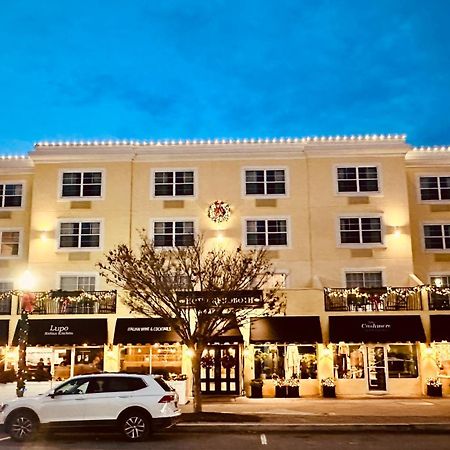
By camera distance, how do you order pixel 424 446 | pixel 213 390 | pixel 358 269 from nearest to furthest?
1. pixel 424 446
2. pixel 213 390
3. pixel 358 269

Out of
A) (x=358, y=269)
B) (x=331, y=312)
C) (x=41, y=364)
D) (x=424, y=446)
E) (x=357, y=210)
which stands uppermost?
(x=357, y=210)

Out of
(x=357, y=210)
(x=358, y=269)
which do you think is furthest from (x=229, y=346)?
(x=357, y=210)

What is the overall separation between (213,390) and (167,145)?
1169cm

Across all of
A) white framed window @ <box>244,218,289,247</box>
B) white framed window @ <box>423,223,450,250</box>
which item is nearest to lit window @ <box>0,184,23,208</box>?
white framed window @ <box>244,218,289,247</box>

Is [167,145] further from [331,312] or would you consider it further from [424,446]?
[424,446]

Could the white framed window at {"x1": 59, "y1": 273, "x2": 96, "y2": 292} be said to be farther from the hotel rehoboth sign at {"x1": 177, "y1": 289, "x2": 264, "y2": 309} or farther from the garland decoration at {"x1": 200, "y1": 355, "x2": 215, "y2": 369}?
the hotel rehoboth sign at {"x1": 177, "y1": 289, "x2": 264, "y2": 309}

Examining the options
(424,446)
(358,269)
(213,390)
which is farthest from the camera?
(358,269)

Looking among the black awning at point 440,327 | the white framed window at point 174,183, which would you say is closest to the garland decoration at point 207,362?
the white framed window at point 174,183

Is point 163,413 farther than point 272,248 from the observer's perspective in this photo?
No

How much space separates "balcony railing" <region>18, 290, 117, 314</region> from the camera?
88.5 feet

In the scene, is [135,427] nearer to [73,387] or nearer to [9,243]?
[73,387]

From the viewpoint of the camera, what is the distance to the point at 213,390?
85.5ft

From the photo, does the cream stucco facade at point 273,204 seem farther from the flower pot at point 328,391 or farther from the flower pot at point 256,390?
the flower pot at point 256,390

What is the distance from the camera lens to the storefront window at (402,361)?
26.0 metres
